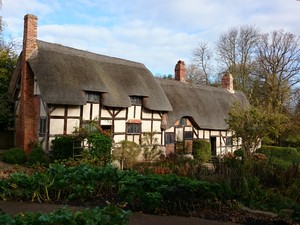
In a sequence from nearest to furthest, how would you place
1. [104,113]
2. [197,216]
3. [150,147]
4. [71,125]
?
[197,216]
[71,125]
[104,113]
[150,147]

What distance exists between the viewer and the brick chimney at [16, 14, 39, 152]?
51.0 feet

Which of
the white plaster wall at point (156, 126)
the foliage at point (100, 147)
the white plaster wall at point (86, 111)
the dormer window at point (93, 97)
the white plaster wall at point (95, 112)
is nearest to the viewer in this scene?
the foliage at point (100, 147)

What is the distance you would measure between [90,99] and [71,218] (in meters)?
12.7

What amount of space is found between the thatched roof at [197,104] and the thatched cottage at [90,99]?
3.2 inches

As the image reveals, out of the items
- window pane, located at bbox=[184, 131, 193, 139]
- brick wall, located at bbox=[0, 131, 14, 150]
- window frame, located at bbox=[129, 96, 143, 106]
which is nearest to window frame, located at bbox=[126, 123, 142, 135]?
window frame, located at bbox=[129, 96, 143, 106]

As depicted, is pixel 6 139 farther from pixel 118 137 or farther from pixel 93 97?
pixel 118 137

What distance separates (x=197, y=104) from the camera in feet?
75.5

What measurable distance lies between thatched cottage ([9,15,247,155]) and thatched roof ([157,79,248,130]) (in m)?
0.08

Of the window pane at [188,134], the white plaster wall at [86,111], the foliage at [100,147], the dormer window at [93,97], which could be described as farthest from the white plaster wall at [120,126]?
the window pane at [188,134]

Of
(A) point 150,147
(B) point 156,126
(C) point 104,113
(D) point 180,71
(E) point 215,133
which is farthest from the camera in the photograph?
(D) point 180,71

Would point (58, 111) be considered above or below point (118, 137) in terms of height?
above

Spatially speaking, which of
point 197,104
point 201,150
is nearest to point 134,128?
point 201,150

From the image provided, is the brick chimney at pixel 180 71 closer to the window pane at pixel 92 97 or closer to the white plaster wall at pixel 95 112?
the window pane at pixel 92 97

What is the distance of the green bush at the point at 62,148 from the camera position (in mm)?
14070
